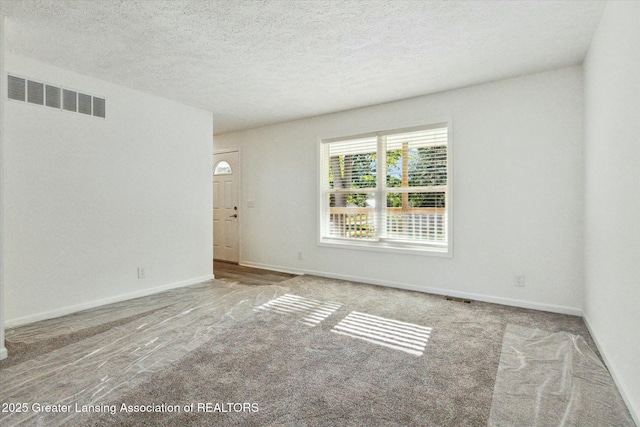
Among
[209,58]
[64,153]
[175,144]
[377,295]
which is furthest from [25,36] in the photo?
[377,295]

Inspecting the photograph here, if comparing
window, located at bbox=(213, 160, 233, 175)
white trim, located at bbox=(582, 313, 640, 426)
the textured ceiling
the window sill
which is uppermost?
the textured ceiling

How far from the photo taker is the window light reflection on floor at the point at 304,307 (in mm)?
3213

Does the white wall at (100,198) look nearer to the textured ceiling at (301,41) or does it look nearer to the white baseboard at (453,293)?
the textured ceiling at (301,41)

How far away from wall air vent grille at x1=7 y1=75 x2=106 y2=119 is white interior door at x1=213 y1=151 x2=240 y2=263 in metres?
2.65

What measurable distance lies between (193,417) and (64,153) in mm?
3050

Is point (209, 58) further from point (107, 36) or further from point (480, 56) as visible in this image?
point (480, 56)

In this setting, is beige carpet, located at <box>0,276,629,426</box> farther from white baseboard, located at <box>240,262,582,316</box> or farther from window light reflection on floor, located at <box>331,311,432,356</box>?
white baseboard, located at <box>240,262,582,316</box>

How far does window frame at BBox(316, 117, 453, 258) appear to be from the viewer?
3.91 meters

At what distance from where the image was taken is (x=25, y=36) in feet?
8.75

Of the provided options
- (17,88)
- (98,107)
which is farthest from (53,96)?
(98,107)

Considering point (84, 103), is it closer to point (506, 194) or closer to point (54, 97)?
point (54, 97)

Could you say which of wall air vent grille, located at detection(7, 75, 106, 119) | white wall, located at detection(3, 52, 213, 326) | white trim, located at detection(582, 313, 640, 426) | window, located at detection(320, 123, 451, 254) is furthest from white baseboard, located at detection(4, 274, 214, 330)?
white trim, located at detection(582, 313, 640, 426)

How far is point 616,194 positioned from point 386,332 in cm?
195

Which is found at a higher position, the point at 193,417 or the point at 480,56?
the point at 480,56
